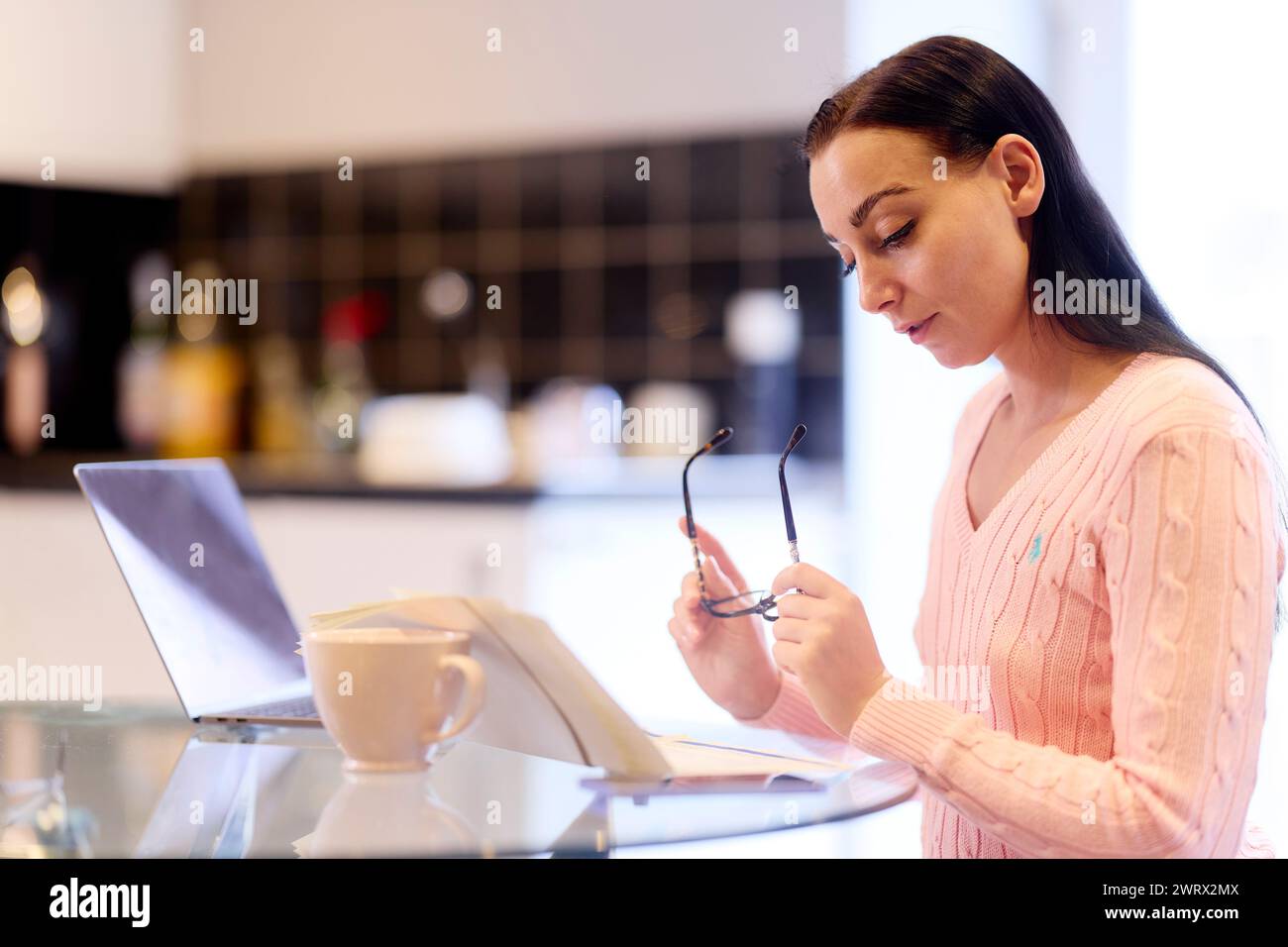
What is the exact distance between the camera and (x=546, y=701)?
0.80 m

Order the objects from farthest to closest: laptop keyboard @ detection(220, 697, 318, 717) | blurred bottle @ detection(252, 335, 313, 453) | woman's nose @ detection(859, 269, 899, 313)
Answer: blurred bottle @ detection(252, 335, 313, 453), laptop keyboard @ detection(220, 697, 318, 717), woman's nose @ detection(859, 269, 899, 313)

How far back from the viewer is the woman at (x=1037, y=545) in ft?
2.27

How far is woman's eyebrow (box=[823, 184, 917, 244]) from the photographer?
0.83 meters

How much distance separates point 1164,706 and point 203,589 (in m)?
0.69

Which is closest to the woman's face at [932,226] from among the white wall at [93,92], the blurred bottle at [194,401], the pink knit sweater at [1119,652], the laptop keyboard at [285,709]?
the pink knit sweater at [1119,652]

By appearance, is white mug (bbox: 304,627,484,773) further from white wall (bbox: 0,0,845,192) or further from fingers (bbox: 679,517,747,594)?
white wall (bbox: 0,0,845,192)

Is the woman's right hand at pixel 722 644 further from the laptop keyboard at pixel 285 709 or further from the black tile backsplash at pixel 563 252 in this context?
the black tile backsplash at pixel 563 252

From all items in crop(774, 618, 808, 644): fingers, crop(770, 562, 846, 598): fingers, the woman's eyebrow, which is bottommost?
crop(774, 618, 808, 644): fingers

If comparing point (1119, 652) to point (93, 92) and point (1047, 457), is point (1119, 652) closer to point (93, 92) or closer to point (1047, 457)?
point (1047, 457)

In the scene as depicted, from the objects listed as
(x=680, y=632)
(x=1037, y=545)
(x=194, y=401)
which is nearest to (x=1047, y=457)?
(x=1037, y=545)

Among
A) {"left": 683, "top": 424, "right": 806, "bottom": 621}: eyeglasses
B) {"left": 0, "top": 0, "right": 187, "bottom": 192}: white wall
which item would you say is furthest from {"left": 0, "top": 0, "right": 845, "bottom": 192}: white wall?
{"left": 683, "top": 424, "right": 806, "bottom": 621}: eyeglasses

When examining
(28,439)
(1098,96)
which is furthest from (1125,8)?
(28,439)

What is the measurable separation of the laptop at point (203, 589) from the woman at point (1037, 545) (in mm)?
344
